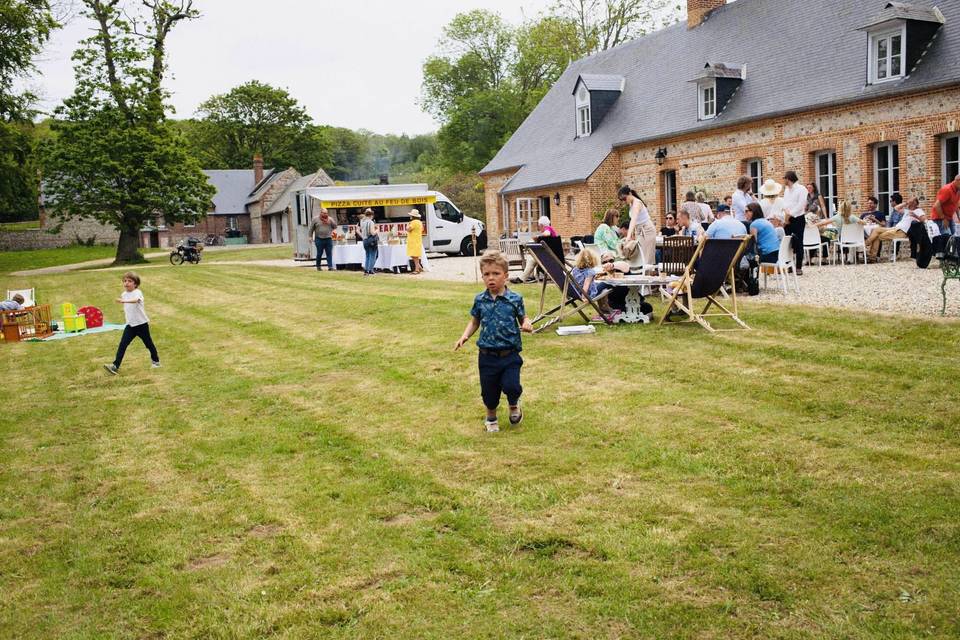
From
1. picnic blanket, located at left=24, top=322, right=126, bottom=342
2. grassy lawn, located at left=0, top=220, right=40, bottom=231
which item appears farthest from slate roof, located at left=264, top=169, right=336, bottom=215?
picnic blanket, located at left=24, top=322, right=126, bottom=342

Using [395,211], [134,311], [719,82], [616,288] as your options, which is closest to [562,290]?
[616,288]

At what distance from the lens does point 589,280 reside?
10211 mm

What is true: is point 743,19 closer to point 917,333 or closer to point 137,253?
point 917,333

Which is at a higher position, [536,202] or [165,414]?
[536,202]

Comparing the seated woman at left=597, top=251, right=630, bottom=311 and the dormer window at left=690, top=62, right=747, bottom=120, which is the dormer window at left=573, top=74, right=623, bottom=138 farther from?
the seated woman at left=597, top=251, right=630, bottom=311

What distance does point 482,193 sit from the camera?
4984 centimetres

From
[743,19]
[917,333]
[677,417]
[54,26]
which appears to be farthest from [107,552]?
[54,26]

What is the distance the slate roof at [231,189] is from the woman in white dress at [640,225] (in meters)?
61.9

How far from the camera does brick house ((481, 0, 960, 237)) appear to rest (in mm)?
18453

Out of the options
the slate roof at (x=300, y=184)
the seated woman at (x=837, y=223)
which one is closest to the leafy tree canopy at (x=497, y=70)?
the slate roof at (x=300, y=184)

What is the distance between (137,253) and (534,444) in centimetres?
Answer: 3556

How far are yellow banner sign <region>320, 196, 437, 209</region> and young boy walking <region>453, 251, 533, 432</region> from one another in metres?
21.8

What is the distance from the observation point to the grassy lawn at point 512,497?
135 inches

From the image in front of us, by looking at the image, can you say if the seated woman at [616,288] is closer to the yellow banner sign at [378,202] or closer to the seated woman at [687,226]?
the seated woman at [687,226]
